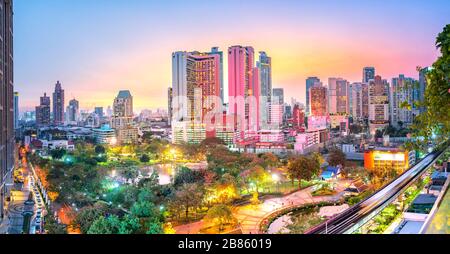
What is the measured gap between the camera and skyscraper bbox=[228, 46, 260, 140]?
16.2 ft

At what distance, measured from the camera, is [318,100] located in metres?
5.95

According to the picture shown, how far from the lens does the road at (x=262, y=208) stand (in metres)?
4.40

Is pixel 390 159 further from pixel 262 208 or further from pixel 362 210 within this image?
pixel 362 210

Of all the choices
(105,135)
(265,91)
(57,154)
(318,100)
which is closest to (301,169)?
(318,100)

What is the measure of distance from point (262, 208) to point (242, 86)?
6.07 ft

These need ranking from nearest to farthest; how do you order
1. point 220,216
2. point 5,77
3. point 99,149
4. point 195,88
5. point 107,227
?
point 107,227 < point 5,77 < point 220,216 < point 195,88 < point 99,149

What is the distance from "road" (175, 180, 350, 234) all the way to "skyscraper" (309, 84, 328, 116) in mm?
1469

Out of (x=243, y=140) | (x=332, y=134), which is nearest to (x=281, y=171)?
(x=243, y=140)

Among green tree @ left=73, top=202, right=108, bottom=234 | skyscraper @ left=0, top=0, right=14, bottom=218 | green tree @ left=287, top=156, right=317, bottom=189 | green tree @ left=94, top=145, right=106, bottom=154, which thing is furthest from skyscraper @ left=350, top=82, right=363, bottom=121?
green tree @ left=94, top=145, right=106, bottom=154

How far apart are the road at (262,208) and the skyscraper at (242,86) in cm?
159

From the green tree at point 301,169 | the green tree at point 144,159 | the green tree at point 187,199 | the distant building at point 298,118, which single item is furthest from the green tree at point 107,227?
the distant building at point 298,118
